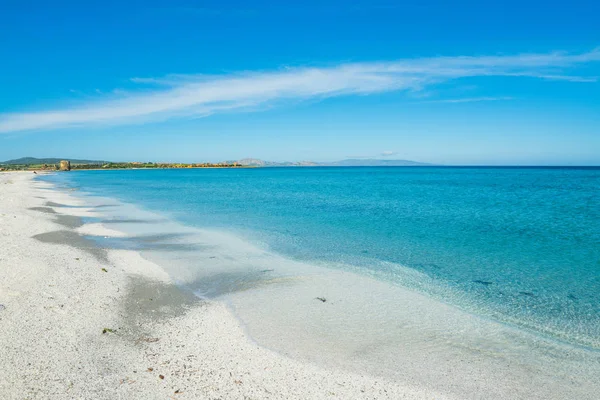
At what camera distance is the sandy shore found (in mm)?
5715

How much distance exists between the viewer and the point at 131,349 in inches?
271

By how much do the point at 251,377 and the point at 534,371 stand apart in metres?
5.15

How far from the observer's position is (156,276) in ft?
38.5

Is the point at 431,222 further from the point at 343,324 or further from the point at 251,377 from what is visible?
the point at 251,377

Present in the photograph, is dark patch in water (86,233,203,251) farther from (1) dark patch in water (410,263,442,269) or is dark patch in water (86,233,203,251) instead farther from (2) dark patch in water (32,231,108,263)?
(1) dark patch in water (410,263,442,269)

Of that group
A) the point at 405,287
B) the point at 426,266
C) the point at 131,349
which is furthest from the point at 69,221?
the point at 426,266

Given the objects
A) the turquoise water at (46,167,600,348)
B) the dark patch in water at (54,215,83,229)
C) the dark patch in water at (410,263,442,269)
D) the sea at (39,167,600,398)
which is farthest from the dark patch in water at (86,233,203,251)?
the dark patch in water at (410,263,442,269)

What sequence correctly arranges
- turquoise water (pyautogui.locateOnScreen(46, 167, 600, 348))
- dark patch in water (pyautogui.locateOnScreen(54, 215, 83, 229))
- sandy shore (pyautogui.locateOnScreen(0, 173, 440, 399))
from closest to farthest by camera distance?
sandy shore (pyautogui.locateOnScreen(0, 173, 440, 399))
turquoise water (pyautogui.locateOnScreen(46, 167, 600, 348))
dark patch in water (pyautogui.locateOnScreen(54, 215, 83, 229))

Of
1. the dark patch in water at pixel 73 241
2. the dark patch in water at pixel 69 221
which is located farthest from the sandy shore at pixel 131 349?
the dark patch in water at pixel 69 221

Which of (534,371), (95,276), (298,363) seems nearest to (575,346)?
(534,371)

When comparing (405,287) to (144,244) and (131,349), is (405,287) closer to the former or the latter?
(131,349)

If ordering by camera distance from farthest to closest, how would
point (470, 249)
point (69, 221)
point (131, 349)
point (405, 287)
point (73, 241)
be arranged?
point (69, 221)
point (470, 249)
point (73, 241)
point (405, 287)
point (131, 349)

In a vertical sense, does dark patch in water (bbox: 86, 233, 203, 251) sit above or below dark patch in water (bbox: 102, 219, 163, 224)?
below

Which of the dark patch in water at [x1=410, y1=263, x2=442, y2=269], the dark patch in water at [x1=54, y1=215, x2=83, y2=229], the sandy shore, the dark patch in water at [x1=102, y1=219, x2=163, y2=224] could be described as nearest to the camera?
the sandy shore
